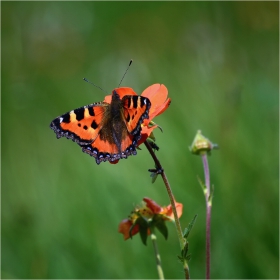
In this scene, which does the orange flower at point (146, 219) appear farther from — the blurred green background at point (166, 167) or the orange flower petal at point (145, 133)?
the blurred green background at point (166, 167)

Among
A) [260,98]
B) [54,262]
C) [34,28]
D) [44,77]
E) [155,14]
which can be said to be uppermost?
[155,14]

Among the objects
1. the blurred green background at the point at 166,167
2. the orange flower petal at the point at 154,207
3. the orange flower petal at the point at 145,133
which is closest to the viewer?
the orange flower petal at the point at 145,133

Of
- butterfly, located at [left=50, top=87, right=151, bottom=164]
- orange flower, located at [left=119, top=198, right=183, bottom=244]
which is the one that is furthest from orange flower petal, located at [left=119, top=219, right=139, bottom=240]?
butterfly, located at [left=50, top=87, right=151, bottom=164]

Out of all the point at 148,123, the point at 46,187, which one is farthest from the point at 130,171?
the point at 148,123

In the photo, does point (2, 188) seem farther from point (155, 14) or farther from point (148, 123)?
point (155, 14)

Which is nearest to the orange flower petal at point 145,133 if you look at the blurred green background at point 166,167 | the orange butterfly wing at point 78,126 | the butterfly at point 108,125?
the butterfly at point 108,125

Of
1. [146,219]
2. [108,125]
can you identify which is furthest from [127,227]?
[108,125]

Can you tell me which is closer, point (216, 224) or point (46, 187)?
point (216, 224)
